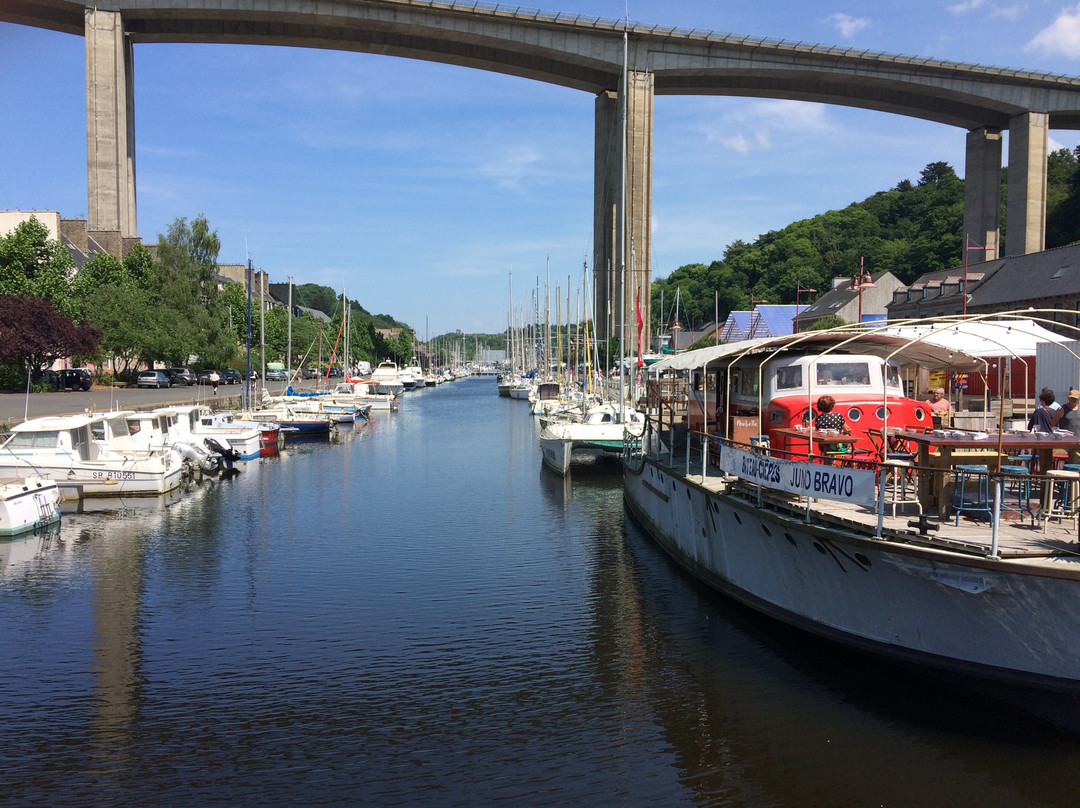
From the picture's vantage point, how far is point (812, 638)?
1303cm

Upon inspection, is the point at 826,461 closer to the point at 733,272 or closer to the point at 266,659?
the point at 266,659

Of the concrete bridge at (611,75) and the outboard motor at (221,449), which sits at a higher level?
the concrete bridge at (611,75)

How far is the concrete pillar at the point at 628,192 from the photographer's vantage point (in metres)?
76.7

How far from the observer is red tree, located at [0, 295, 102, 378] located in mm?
53625

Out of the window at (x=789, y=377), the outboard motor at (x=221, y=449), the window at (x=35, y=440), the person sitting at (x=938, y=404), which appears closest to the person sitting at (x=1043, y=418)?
the person sitting at (x=938, y=404)

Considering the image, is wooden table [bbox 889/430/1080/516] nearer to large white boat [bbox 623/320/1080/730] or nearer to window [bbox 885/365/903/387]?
large white boat [bbox 623/320/1080/730]

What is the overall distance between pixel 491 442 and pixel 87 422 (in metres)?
24.2

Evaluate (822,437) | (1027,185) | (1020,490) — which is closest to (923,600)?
(1020,490)

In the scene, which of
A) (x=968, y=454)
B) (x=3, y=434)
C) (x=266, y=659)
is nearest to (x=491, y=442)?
(x=3, y=434)

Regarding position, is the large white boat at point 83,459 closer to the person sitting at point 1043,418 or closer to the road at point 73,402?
the road at point 73,402

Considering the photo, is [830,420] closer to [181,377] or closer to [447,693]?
[447,693]

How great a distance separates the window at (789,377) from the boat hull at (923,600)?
2.40 meters

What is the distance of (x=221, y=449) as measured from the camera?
34.2 m

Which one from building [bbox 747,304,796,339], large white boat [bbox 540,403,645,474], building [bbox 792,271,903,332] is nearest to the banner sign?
large white boat [bbox 540,403,645,474]
